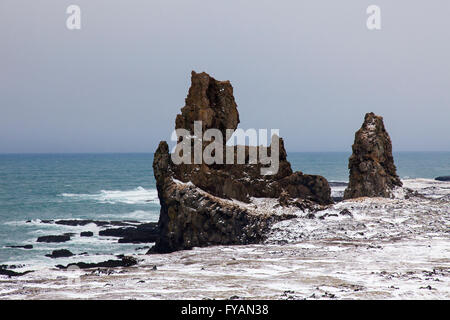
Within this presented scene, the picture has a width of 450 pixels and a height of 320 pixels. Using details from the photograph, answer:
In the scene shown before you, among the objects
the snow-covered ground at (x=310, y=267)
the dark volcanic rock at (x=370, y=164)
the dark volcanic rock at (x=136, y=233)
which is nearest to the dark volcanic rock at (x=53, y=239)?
the dark volcanic rock at (x=136, y=233)

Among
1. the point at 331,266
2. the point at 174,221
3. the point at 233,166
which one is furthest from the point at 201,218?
the point at 331,266

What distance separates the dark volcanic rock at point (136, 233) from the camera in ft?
187

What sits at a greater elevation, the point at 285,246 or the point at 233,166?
the point at 233,166

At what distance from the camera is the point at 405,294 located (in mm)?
20031

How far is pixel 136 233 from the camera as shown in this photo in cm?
6041

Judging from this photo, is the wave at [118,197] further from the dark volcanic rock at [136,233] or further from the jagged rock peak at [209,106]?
the jagged rock peak at [209,106]

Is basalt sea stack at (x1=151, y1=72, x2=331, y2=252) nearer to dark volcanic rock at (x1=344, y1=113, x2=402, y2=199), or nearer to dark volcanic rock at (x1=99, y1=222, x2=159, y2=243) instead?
dark volcanic rock at (x1=344, y1=113, x2=402, y2=199)

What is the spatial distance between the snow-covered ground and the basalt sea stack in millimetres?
2106

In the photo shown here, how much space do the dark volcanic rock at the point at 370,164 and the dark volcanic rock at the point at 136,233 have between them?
23.2 m

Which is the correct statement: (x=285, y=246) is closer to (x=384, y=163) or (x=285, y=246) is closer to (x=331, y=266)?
(x=331, y=266)

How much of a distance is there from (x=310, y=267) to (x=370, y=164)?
2816 centimetres

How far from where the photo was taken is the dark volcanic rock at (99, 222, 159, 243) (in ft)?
187
